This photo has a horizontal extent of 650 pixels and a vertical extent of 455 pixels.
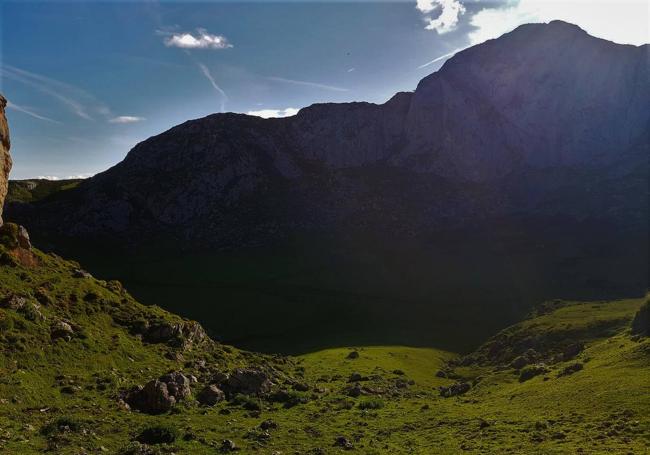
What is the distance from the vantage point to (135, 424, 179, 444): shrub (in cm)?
3075

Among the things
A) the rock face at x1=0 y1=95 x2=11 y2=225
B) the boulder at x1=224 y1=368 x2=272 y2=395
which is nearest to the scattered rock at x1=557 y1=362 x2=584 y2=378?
the boulder at x1=224 y1=368 x2=272 y2=395

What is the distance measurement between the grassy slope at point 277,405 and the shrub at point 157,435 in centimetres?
61

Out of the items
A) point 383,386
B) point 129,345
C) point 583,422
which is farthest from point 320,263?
point 583,422

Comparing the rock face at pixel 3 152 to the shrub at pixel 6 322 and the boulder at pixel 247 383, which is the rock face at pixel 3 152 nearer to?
the shrub at pixel 6 322

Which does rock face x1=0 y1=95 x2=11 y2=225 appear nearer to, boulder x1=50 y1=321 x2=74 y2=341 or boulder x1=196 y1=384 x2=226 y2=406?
boulder x1=50 y1=321 x2=74 y2=341

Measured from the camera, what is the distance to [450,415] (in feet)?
151

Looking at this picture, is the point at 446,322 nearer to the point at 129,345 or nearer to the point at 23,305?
the point at 129,345

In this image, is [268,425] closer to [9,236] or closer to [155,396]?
[155,396]

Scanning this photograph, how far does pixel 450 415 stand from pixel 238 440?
905 inches

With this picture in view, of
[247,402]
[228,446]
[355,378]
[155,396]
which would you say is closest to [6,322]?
[155,396]

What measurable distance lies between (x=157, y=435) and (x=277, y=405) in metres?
17.1

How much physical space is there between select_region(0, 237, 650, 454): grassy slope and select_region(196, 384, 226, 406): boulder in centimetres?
138

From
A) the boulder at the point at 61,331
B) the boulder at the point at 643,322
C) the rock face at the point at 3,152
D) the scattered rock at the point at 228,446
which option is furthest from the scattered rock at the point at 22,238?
the boulder at the point at 643,322

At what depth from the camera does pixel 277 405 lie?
4619 cm
